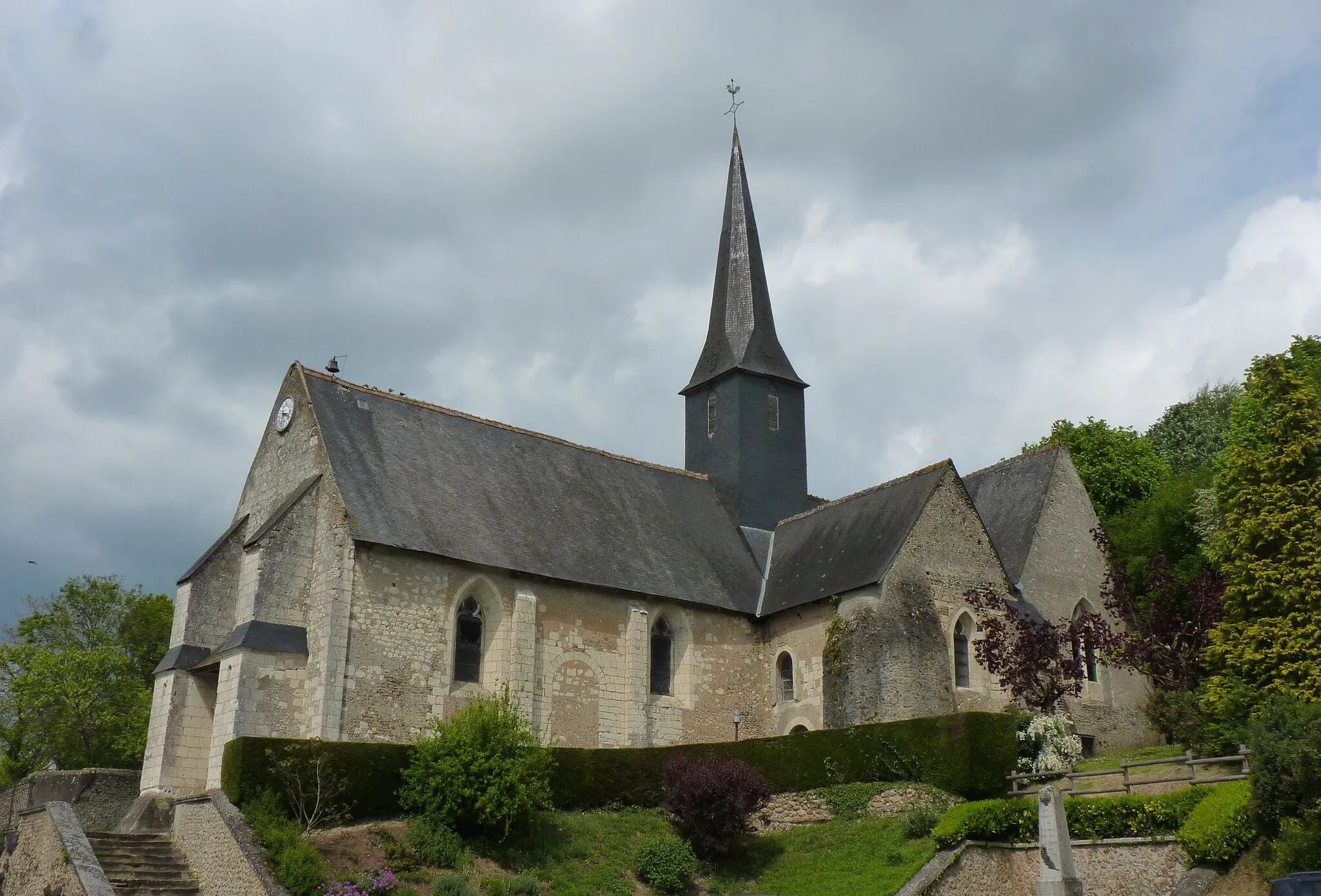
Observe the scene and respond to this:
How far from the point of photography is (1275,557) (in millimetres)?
23656

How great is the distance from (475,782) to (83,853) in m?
5.82

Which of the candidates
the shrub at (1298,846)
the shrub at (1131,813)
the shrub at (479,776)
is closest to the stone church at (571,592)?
the shrub at (479,776)

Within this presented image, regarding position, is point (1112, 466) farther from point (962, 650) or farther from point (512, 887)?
point (512, 887)

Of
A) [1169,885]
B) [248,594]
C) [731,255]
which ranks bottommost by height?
[1169,885]

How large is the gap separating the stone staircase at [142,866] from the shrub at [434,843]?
331 centimetres

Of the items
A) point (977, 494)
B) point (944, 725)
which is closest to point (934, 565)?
point (944, 725)

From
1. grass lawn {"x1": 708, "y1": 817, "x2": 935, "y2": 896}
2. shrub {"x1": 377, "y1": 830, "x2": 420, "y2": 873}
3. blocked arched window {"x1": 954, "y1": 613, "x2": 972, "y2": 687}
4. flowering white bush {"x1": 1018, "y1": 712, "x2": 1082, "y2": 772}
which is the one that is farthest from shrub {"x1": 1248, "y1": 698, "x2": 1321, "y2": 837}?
shrub {"x1": 377, "y1": 830, "x2": 420, "y2": 873}

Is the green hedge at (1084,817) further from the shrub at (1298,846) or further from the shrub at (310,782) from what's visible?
the shrub at (310,782)

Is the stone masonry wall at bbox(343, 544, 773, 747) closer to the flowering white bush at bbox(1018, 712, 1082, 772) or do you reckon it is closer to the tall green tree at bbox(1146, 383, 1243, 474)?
the flowering white bush at bbox(1018, 712, 1082, 772)

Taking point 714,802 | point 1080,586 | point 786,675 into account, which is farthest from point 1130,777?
point 1080,586

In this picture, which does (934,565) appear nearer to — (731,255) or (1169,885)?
(1169,885)

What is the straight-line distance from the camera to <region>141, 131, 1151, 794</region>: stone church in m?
23.2

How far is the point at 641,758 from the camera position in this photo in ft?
78.1

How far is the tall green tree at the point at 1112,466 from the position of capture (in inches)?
1564
